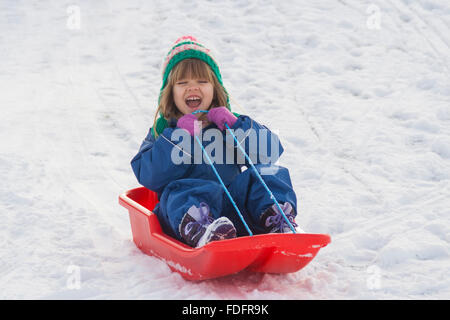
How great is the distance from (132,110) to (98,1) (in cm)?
293

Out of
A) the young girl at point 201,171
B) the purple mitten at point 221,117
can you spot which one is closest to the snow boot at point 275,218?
the young girl at point 201,171

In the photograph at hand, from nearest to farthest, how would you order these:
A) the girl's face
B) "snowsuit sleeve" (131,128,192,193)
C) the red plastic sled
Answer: the red plastic sled, "snowsuit sleeve" (131,128,192,193), the girl's face

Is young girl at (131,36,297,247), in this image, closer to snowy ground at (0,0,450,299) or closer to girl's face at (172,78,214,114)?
girl's face at (172,78,214,114)

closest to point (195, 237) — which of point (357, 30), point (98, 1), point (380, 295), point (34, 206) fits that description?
point (380, 295)

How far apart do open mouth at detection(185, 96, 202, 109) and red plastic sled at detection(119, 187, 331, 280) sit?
21.9 inches

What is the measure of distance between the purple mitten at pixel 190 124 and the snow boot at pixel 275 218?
0.45m

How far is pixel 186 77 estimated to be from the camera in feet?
7.93

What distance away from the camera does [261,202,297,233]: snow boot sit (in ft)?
6.75

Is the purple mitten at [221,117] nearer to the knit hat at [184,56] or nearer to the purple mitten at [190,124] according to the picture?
the purple mitten at [190,124]

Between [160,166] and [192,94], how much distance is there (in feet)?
1.35

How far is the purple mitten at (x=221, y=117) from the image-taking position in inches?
90.0

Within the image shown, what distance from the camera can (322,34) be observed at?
528cm
